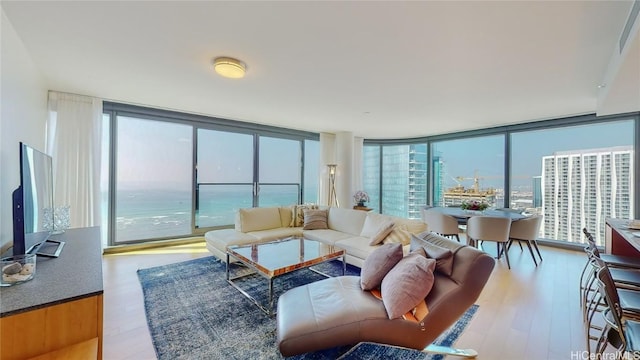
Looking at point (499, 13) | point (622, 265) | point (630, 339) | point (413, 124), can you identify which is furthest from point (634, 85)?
point (413, 124)

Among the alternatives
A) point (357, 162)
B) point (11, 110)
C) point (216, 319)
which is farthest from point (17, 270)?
point (357, 162)

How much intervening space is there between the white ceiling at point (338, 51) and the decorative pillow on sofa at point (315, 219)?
179 cm

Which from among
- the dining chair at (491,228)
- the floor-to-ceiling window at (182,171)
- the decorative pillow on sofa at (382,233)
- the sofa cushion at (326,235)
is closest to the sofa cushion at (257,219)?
the sofa cushion at (326,235)

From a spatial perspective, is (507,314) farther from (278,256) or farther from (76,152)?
(76,152)

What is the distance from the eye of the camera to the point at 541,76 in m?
2.86

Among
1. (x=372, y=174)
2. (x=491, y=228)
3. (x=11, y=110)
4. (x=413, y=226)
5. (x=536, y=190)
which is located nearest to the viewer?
(x=11, y=110)

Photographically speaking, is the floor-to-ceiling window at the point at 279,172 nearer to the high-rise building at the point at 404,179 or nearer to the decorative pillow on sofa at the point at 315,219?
the decorative pillow on sofa at the point at 315,219

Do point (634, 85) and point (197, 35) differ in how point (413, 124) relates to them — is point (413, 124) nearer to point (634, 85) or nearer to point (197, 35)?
point (634, 85)

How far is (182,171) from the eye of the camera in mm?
4941

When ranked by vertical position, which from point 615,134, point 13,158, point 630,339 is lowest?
point 630,339

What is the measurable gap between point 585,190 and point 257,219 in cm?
582

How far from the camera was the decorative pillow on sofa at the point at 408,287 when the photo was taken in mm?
1628

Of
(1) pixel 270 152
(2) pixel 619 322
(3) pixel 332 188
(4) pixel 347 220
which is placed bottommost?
(2) pixel 619 322

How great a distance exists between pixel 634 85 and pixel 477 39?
5.97 feet
